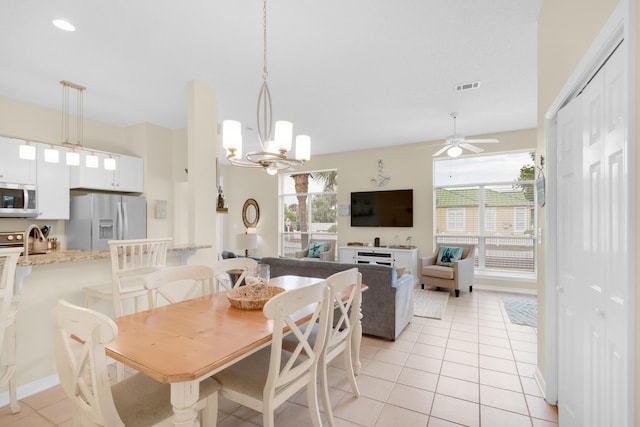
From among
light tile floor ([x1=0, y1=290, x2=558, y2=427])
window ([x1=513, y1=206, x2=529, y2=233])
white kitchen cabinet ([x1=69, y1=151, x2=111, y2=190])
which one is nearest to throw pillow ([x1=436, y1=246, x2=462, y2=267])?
window ([x1=513, y1=206, x2=529, y2=233])

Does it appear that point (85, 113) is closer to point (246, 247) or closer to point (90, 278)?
point (90, 278)

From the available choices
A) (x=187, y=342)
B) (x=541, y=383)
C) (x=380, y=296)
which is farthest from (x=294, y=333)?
(x=541, y=383)

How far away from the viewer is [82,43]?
2.78m

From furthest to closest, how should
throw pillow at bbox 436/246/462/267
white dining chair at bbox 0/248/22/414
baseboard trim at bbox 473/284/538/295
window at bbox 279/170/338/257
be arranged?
window at bbox 279/170/338/257 < throw pillow at bbox 436/246/462/267 < baseboard trim at bbox 473/284/538/295 < white dining chair at bbox 0/248/22/414

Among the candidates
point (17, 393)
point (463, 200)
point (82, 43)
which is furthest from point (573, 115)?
point (463, 200)

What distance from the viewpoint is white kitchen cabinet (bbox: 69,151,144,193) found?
439 cm

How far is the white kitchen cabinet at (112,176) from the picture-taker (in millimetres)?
4387

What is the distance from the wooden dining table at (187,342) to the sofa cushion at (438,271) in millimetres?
4085

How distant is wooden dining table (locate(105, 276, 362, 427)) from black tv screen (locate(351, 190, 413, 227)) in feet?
16.5

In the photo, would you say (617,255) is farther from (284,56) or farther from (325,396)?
(284,56)

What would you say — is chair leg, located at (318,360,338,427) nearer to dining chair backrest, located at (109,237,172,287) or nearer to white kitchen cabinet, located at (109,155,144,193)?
dining chair backrest, located at (109,237,172,287)

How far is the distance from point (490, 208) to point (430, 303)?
7.96 feet

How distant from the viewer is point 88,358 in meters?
1.19

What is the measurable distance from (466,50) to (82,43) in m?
3.53
